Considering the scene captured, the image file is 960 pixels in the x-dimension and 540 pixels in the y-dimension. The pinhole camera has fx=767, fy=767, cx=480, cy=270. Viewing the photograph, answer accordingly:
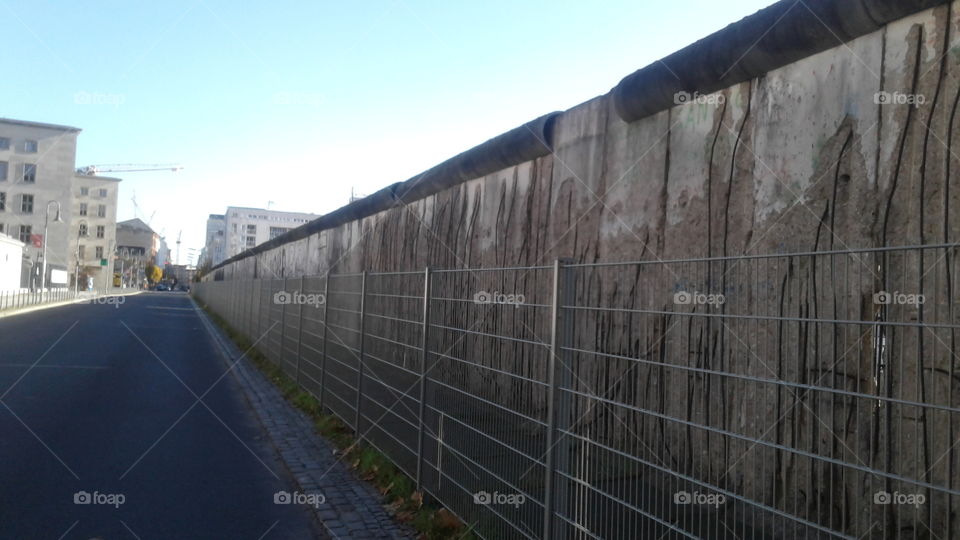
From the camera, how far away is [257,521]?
5680 mm

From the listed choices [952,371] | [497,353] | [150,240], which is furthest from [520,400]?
[150,240]

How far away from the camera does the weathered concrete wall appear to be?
11.6ft

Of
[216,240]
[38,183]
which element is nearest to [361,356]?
[38,183]

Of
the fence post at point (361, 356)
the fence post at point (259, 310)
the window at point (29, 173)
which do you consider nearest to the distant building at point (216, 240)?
the window at point (29, 173)

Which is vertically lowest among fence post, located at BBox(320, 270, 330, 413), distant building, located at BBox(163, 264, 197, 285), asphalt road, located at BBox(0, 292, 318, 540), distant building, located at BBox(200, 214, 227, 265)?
asphalt road, located at BBox(0, 292, 318, 540)

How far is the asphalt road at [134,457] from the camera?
217 inches

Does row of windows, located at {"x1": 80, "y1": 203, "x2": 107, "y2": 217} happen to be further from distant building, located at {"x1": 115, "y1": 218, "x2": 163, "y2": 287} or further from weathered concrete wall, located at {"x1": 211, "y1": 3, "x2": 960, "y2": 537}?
weathered concrete wall, located at {"x1": 211, "y1": 3, "x2": 960, "y2": 537}

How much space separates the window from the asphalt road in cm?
5914

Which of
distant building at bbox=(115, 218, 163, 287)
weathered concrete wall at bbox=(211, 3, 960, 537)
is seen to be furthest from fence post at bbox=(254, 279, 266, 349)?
distant building at bbox=(115, 218, 163, 287)

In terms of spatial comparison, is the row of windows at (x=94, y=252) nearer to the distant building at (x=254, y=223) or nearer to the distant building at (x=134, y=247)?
the distant building at (x=254, y=223)

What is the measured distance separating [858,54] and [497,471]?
3133 millimetres

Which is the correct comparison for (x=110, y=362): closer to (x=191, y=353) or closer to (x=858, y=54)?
(x=191, y=353)

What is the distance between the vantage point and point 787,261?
166 inches

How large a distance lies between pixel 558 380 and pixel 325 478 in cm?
368
